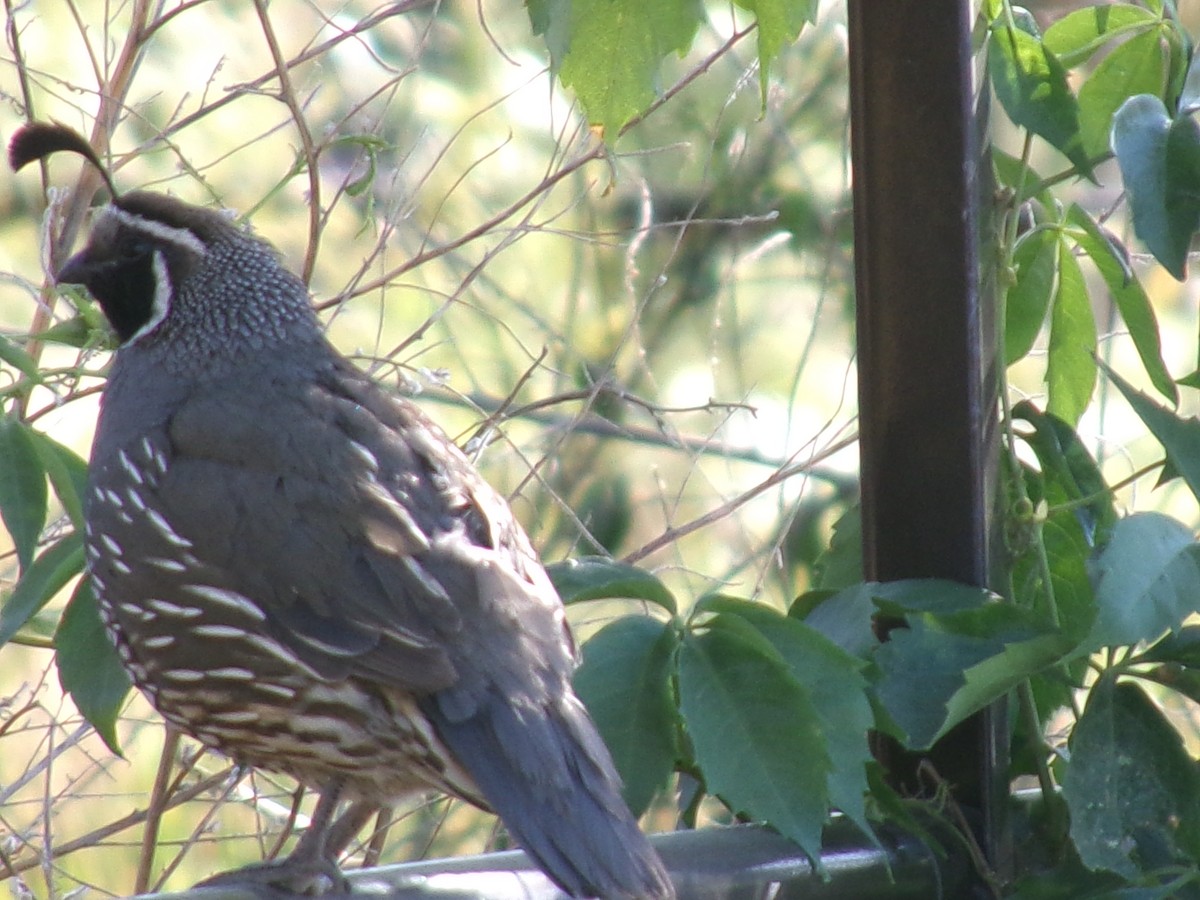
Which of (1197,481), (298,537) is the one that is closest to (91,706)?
(298,537)

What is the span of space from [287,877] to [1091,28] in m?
1.45

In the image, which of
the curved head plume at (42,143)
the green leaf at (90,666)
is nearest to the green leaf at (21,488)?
the green leaf at (90,666)

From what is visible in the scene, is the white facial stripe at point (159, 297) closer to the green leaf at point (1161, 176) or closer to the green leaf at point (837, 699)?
the green leaf at point (837, 699)

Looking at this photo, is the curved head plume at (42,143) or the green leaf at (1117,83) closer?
the green leaf at (1117,83)

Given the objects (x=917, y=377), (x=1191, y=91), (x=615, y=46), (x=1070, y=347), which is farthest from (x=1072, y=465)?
(x=615, y=46)

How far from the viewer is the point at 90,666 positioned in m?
2.06

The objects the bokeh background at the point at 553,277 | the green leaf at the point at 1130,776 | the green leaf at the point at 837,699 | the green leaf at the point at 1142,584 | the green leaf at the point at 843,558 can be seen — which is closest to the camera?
the green leaf at the point at 1142,584

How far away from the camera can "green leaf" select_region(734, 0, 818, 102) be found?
5.71ft

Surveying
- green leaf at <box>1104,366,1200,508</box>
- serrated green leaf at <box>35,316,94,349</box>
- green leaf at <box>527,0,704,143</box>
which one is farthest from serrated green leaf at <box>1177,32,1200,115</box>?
serrated green leaf at <box>35,316,94,349</box>

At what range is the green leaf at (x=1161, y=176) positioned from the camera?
5.80 feet

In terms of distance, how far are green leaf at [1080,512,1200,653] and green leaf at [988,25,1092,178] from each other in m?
0.47

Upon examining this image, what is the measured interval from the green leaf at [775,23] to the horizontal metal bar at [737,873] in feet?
2.64

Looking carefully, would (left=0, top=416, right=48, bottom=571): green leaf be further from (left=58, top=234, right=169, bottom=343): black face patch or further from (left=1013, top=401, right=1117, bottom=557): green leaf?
(left=1013, top=401, right=1117, bottom=557): green leaf

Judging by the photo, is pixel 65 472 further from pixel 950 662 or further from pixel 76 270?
pixel 950 662
